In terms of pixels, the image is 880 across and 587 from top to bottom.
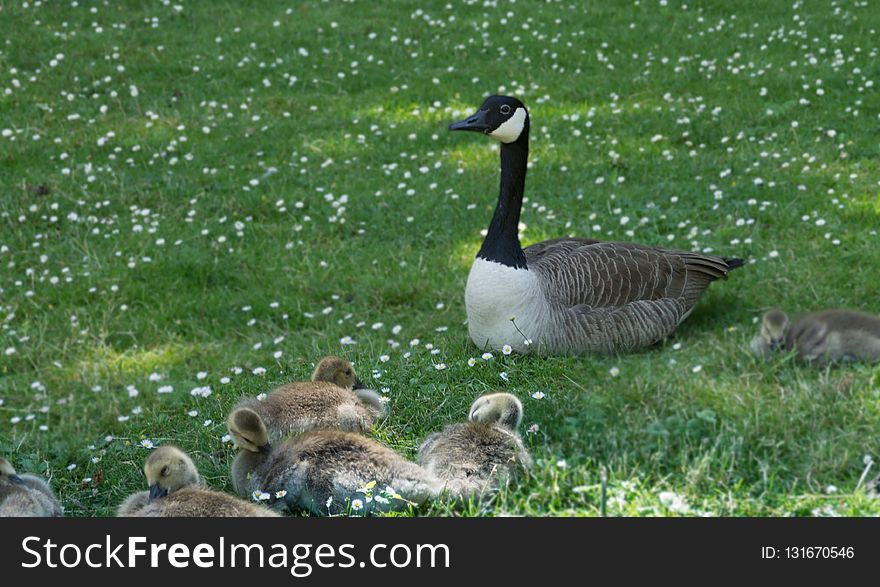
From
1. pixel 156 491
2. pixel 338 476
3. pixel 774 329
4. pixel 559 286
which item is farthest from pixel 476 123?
pixel 156 491

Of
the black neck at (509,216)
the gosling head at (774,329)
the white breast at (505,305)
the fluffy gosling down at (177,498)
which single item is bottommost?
the fluffy gosling down at (177,498)

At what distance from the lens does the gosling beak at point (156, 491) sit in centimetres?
539

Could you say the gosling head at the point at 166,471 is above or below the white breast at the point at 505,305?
below

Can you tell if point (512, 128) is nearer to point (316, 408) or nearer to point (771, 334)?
point (771, 334)

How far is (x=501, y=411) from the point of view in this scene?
5855mm

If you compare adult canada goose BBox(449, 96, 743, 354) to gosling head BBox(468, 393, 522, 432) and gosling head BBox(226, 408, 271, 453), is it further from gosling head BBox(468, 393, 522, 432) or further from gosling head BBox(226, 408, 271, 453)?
gosling head BBox(226, 408, 271, 453)

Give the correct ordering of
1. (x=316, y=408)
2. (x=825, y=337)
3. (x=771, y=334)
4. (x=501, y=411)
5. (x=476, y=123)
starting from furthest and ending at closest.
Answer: (x=476, y=123)
(x=771, y=334)
(x=825, y=337)
(x=316, y=408)
(x=501, y=411)

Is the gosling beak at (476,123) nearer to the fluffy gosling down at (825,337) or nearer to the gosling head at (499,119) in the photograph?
the gosling head at (499,119)

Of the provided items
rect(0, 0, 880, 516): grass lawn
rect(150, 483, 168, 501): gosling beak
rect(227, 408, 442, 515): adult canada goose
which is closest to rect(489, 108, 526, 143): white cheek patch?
rect(0, 0, 880, 516): grass lawn

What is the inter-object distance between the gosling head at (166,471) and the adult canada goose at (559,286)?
2.91m

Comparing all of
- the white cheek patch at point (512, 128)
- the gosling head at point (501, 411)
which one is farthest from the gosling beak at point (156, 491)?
the white cheek patch at point (512, 128)

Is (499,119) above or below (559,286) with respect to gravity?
above

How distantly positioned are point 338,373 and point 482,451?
176 centimetres

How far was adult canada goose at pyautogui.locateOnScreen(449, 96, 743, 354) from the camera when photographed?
778 centimetres
